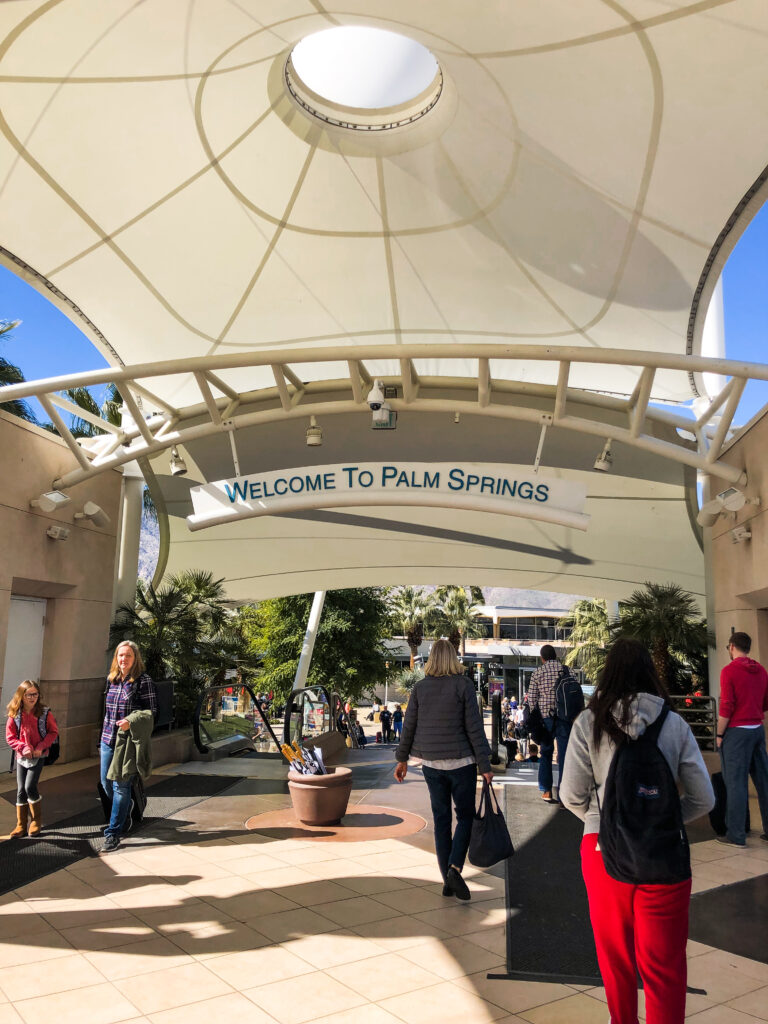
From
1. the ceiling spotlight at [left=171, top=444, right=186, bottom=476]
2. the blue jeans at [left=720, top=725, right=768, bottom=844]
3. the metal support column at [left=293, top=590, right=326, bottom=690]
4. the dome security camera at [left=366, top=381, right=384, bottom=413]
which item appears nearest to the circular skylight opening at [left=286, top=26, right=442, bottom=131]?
the dome security camera at [left=366, top=381, right=384, bottom=413]

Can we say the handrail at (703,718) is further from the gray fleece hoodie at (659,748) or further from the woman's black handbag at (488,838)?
the gray fleece hoodie at (659,748)

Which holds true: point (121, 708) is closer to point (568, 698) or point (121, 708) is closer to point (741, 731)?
point (568, 698)

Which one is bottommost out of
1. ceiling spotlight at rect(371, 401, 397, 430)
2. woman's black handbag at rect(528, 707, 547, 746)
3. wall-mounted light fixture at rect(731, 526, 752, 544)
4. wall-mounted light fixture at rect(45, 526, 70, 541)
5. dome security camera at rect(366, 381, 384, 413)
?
woman's black handbag at rect(528, 707, 547, 746)

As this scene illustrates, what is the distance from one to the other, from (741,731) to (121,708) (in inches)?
213

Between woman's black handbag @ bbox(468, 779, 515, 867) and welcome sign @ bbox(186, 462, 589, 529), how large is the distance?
5828 millimetres

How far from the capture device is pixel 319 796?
25.8 feet

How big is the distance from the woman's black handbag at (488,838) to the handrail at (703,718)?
23.9ft

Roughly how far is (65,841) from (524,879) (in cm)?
397

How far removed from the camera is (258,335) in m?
13.6

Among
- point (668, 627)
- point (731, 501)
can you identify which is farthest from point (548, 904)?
point (668, 627)

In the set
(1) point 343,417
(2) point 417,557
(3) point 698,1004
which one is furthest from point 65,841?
(2) point 417,557

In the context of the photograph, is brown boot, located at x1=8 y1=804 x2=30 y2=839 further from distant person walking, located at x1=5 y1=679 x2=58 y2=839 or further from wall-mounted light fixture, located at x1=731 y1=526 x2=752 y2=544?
wall-mounted light fixture, located at x1=731 y1=526 x2=752 y2=544

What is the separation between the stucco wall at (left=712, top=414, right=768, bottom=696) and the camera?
32.7 ft

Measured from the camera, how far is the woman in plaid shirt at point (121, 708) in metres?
6.88
